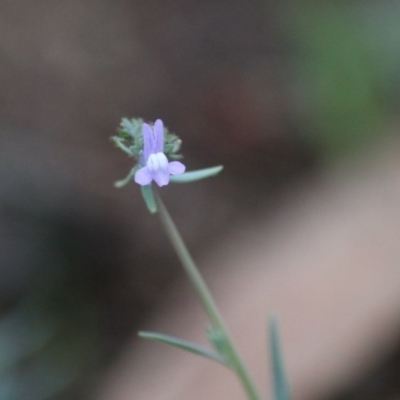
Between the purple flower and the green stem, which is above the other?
the purple flower

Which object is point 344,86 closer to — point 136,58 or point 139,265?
point 136,58

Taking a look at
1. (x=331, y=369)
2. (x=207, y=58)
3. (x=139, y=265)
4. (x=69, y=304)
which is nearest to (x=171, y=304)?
(x=139, y=265)

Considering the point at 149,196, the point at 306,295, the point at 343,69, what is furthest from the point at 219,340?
the point at 343,69

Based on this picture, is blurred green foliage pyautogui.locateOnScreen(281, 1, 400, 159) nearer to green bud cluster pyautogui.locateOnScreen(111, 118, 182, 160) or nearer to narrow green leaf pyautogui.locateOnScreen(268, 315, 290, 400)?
narrow green leaf pyautogui.locateOnScreen(268, 315, 290, 400)

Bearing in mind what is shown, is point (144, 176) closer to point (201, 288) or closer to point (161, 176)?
point (161, 176)

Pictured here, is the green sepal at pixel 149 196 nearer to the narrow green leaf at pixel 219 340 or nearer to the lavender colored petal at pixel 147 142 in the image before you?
the lavender colored petal at pixel 147 142

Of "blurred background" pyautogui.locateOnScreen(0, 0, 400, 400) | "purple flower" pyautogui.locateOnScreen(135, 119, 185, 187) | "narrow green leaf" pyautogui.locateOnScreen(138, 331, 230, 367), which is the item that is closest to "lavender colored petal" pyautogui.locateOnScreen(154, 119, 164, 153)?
"purple flower" pyautogui.locateOnScreen(135, 119, 185, 187)

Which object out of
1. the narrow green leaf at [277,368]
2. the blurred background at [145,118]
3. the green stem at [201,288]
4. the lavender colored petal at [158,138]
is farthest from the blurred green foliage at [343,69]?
the lavender colored petal at [158,138]
